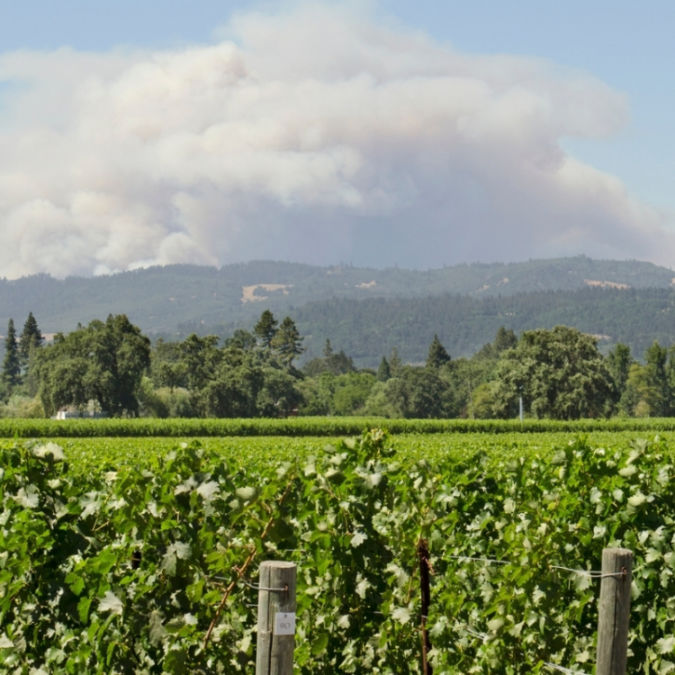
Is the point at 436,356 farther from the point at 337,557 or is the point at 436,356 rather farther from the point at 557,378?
the point at 337,557

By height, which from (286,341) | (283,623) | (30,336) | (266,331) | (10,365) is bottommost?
(10,365)

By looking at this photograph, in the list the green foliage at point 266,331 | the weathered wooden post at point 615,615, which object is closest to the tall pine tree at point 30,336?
the green foliage at point 266,331

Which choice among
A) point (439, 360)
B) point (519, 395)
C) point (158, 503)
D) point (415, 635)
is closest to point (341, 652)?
point (415, 635)

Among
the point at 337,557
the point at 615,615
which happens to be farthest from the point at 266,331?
the point at 615,615

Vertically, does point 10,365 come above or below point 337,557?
below

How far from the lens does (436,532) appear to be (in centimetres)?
611

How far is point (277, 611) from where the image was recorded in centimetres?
413

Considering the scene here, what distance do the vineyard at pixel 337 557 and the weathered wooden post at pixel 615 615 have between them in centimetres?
96

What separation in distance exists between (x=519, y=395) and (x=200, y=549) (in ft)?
303

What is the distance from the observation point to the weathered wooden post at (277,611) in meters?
4.12

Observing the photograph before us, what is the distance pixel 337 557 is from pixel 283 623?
1.97 metres

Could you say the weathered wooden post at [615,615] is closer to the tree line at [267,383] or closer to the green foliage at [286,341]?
the tree line at [267,383]

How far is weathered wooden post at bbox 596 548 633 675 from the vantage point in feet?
14.1

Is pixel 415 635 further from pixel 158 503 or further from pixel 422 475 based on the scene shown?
pixel 158 503
